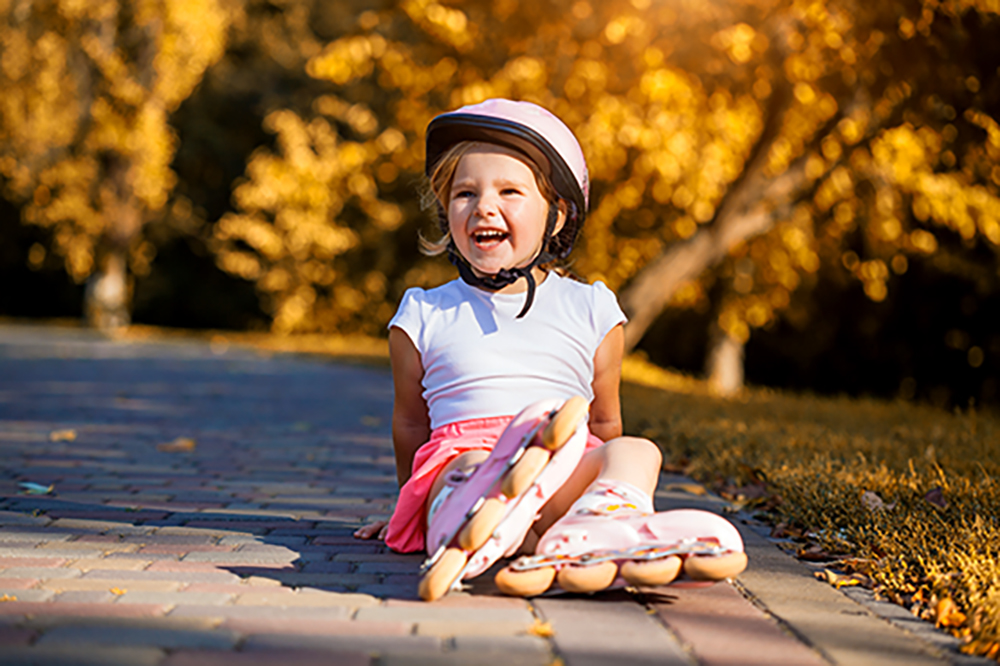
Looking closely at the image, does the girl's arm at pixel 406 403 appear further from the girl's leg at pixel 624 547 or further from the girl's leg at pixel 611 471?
the girl's leg at pixel 624 547

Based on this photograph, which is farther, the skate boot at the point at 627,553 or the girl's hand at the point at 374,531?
the girl's hand at the point at 374,531

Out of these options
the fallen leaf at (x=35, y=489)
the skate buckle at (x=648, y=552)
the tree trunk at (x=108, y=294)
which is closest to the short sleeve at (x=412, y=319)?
the skate buckle at (x=648, y=552)

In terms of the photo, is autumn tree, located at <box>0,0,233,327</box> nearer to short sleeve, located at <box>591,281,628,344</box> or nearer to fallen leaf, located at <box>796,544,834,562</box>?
short sleeve, located at <box>591,281,628,344</box>

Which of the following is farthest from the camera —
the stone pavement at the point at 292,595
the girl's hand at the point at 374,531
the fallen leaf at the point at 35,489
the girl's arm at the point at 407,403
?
the fallen leaf at the point at 35,489

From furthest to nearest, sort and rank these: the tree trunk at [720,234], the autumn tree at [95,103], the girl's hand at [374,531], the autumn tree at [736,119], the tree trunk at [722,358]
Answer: the autumn tree at [95,103], the tree trunk at [722,358], the tree trunk at [720,234], the autumn tree at [736,119], the girl's hand at [374,531]

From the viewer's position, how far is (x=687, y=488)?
4.67 meters

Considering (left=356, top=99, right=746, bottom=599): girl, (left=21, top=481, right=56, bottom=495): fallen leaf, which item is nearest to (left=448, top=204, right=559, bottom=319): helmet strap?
(left=356, top=99, right=746, bottom=599): girl

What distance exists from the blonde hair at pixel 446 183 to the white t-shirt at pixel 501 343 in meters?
0.25

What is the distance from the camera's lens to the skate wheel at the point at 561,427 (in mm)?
2488

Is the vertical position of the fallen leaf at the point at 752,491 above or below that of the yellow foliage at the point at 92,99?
below

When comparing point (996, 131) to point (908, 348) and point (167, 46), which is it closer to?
point (908, 348)

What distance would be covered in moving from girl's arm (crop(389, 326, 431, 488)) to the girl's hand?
0.27 m

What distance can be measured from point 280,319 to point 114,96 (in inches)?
247

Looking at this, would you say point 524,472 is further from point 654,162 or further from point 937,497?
point 654,162
